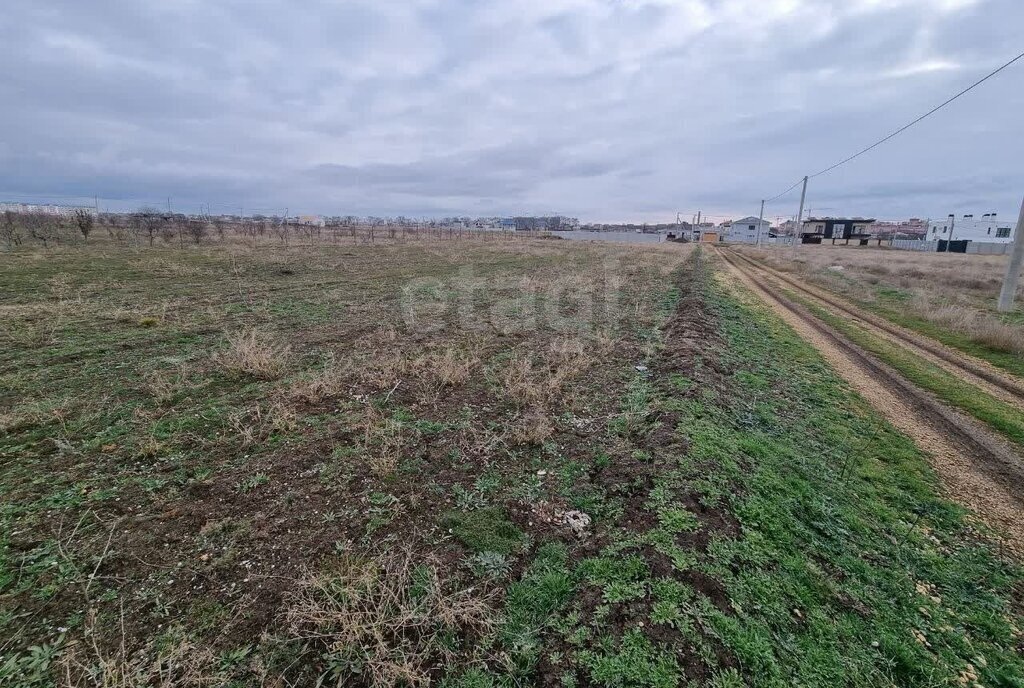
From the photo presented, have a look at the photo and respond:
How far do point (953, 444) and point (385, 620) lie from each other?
7716 mm

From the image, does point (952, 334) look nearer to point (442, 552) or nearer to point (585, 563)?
point (585, 563)

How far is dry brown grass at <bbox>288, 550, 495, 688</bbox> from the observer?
273 centimetres

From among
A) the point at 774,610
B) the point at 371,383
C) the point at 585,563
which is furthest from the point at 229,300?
the point at 774,610

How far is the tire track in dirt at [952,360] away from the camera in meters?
8.02

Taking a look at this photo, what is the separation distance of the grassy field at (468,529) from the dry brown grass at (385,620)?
23 mm

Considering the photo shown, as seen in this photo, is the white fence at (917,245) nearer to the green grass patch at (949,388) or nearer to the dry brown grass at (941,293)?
the dry brown grass at (941,293)

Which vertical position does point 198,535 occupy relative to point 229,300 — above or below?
below

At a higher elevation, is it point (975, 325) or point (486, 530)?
point (975, 325)

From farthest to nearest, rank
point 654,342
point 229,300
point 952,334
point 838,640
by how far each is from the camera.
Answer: point 229,300, point 952,334, point 654,342, point 838,640

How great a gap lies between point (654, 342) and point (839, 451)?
5.22 m

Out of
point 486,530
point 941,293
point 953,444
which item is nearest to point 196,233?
point 486,530

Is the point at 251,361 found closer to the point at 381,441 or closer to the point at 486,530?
the point at 381,441

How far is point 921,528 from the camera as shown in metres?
4.33

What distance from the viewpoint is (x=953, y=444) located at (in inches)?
236
